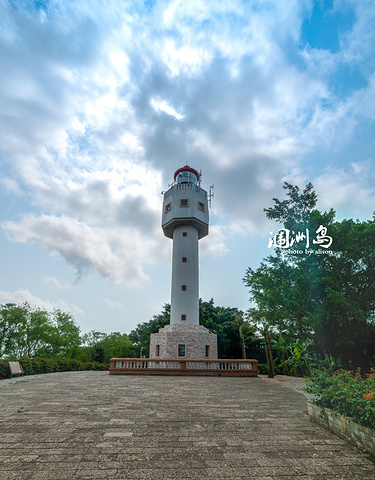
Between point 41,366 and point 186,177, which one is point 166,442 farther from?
point 186,177

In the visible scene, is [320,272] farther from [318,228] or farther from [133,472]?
[133,472]

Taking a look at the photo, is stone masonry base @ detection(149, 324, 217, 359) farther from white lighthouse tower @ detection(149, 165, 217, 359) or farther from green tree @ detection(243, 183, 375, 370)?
green tree @ detection(243, 183, 375, 370)

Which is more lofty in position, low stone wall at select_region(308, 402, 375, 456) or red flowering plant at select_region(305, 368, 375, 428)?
red flowering plant at select_region(305, 368, 375, 428)

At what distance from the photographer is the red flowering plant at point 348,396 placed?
509 centimetres

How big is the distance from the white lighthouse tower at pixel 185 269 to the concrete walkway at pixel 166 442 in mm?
16662

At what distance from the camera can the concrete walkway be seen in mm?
4129

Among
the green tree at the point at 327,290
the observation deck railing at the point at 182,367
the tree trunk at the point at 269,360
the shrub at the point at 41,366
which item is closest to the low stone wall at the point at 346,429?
the green tree at the point at 327,290

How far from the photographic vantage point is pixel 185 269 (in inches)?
1112

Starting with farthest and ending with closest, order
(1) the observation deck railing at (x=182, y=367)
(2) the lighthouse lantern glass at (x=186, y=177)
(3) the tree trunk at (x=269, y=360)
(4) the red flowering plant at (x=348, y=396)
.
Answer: (2) the lighthouse lantern glass at (x=186, y=177)
(3) the tree trunk at (x=269, y=360)
(1) the observation deck railing at (x=182, y=367)
(4) the red flowering plant at (x=348, y=396)

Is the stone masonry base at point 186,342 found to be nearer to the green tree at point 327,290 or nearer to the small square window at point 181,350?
the small square window at point 181,350

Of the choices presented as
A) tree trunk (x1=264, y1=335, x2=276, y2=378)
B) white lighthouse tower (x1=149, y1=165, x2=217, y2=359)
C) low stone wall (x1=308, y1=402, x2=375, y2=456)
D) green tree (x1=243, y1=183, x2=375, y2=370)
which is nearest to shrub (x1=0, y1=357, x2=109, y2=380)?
white lighthouse tower (x1=149, y1=165, x2=217, y2=359)

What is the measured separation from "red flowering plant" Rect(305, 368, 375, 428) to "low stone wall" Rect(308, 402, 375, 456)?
0.35 ft

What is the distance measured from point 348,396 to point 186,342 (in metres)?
20.4

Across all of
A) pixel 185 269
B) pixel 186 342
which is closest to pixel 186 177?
pixel 185 269
